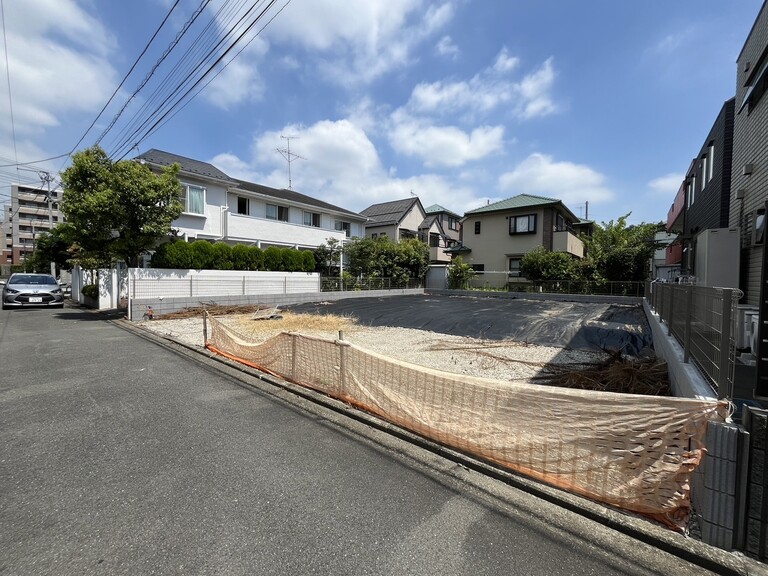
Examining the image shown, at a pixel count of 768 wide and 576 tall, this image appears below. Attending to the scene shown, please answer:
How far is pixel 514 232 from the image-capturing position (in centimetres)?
2520

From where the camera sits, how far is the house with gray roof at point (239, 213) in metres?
17.3

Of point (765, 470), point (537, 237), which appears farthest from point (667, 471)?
point (537, 237)

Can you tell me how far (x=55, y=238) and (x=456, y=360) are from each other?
25966mm

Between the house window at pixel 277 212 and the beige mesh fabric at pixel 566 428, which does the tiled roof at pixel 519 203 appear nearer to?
the house window at pixel 277 212

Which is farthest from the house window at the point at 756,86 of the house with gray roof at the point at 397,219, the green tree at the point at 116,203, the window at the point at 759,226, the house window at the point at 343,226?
the house with gray roof at the point at 397,219

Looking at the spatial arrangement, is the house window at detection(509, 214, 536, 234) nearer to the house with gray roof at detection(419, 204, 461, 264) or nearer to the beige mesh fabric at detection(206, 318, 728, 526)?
the house with gray roof at detection(419, 204, 461, 264)

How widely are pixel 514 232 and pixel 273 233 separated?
1622 cm

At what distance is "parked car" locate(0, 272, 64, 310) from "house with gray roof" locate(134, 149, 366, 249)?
5738mm

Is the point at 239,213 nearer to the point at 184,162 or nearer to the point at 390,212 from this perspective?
the point at 184,162

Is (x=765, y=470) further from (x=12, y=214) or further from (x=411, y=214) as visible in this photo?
(x=12, y=214)

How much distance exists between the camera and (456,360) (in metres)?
6.58

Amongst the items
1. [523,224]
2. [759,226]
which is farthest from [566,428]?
[523,224]

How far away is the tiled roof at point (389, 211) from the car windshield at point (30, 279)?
20370mm

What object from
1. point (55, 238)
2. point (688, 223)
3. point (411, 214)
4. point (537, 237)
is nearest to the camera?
point (688, 223)
